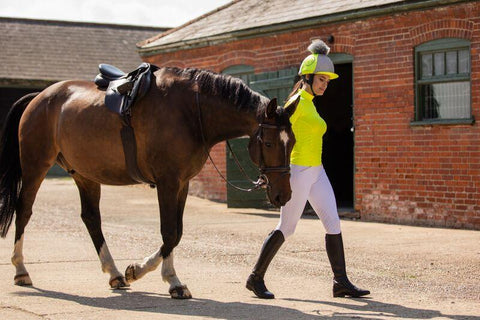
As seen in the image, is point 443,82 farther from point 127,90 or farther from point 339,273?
point 127,90

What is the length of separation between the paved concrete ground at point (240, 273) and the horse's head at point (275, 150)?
2.94 feet

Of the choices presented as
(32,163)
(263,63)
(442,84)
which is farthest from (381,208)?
(32,163)

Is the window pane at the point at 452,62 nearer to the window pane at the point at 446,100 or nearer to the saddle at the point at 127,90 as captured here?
the window pane at the point at 446,100

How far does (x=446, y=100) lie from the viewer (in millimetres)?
13352

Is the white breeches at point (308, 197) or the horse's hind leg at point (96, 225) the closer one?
the white breeches at point (308, 197)

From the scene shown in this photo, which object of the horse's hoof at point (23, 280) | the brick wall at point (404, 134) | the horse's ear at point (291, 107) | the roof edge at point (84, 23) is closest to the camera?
the horse's ear at point (291, 107)

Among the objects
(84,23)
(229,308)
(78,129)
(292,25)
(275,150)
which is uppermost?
(84,23)

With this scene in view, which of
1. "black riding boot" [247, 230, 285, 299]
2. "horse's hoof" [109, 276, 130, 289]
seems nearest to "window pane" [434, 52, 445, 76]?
"black riding boot" [247, 230, 285, 299]

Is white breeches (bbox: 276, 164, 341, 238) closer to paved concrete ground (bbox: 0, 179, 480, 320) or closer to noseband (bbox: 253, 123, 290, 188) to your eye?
noseband (bbox: 253, 123, 290, 188)

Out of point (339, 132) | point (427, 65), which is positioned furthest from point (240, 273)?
point (339, 132)

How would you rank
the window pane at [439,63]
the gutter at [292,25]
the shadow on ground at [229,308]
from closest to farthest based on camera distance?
the shadow on ground at [229,308], the window pane at [439,63], the gutter at [292,25]

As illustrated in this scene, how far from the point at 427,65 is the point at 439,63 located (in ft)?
0.85

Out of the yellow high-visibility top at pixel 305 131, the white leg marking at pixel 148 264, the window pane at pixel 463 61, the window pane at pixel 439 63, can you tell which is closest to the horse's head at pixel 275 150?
the yellow high-visibility top at pixel 305 131

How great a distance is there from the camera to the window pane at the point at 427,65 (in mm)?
13531
